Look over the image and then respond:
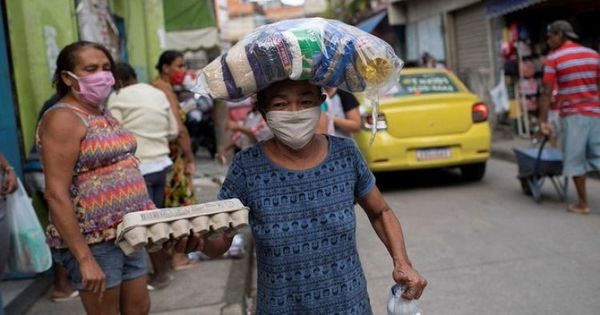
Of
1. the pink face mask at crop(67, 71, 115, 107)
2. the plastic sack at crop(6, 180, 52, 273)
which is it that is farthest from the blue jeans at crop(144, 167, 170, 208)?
the pink face mask at crop(67, 71, 115, 107)

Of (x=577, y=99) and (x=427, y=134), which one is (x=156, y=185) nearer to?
(x=577, y=99)

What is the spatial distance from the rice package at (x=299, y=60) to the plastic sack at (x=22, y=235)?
1877 mm

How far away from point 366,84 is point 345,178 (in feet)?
1.12

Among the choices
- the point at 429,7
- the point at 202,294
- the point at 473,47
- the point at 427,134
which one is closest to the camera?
the point at 202,294

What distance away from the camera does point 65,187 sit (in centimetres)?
264

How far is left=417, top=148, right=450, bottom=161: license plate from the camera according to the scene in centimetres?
816

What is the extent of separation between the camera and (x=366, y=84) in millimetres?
2248

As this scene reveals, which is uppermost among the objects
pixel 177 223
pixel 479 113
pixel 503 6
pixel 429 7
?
pixel 429 7

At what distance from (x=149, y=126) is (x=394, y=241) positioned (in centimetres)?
280

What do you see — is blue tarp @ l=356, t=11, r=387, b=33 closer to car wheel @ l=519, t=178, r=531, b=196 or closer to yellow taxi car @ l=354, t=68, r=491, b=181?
yellow taxi car @ l=354, t=68, r=491, b=181

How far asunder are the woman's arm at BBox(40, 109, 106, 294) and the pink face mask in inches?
6.4

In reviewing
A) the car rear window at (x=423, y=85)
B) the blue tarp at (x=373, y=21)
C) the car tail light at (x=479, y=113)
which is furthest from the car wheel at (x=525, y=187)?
the blue tarp at (x=373, y=21)

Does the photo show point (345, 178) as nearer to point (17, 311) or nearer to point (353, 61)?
point (353, 61)

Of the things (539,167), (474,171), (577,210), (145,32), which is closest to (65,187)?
(577,210)
